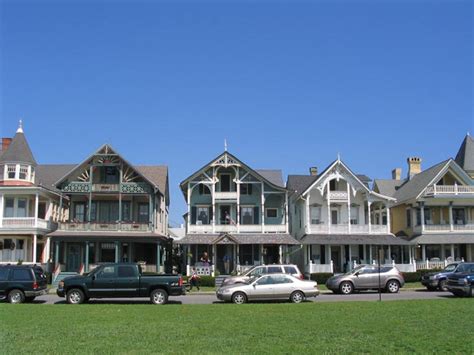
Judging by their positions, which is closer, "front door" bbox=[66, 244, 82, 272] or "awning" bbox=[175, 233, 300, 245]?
"awning" bbox=[175, 233, 300, 245]

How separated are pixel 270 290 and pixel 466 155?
34457 mm

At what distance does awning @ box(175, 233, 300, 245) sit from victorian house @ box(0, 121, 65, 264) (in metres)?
10.6

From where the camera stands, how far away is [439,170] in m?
46.5

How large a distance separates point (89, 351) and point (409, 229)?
41.0m

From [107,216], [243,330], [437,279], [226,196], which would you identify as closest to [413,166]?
[226,196]

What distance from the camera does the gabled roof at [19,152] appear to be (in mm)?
43031

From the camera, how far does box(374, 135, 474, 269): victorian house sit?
4525 cm

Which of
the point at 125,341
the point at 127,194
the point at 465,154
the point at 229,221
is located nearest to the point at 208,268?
the point at 229,221

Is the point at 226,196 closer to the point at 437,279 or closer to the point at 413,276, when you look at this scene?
the point at 413,276

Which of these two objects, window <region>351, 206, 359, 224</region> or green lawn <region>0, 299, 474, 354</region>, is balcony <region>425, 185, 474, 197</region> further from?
green lawn <region>0, 299, 474, 354</region>

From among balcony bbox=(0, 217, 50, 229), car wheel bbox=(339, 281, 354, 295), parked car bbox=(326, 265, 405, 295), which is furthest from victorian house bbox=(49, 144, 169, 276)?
car wheel bbox=(339, 281, 354, 295)

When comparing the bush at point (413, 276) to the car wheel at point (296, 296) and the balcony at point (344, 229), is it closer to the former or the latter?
the balcony at point (344, 229)

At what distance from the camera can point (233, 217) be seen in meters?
45.2

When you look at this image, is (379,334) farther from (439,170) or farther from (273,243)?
(439,170)
